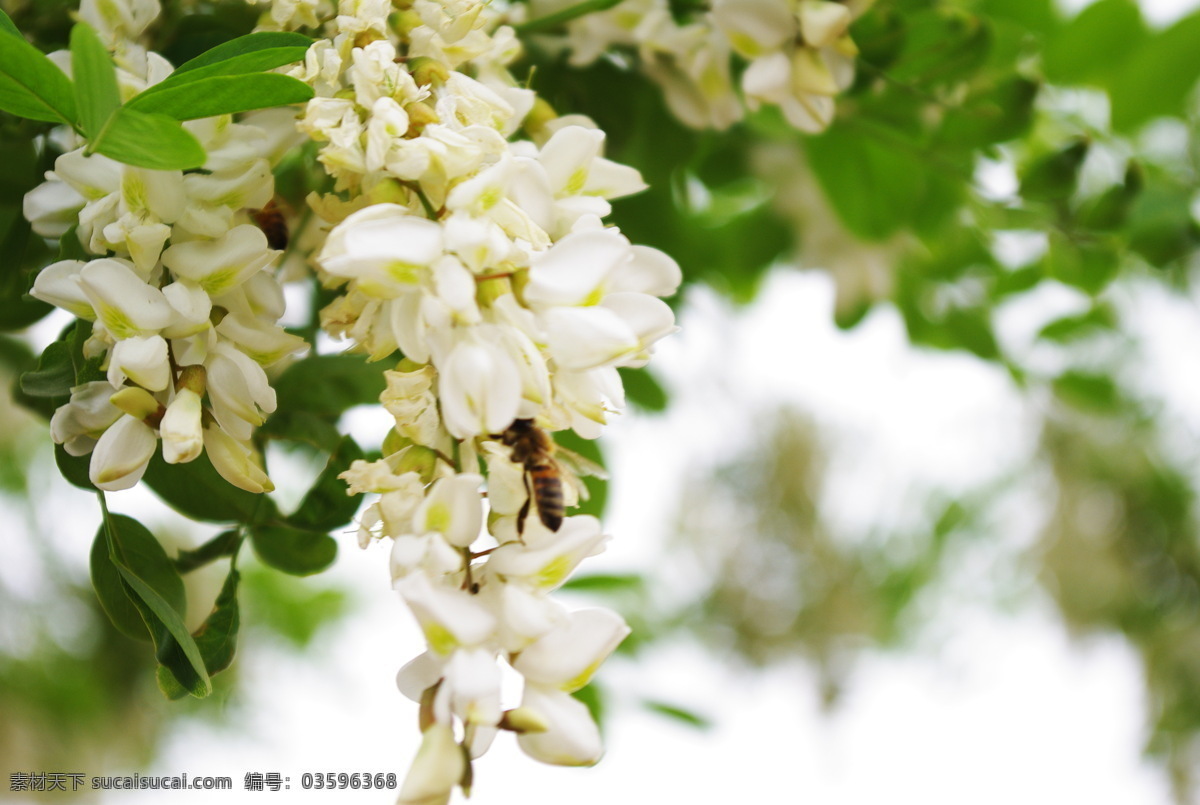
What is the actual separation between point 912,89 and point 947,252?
0.63 feet

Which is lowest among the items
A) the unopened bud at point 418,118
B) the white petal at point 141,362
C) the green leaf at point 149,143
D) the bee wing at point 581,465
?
the bee wing at point 581,465

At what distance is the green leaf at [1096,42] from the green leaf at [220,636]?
1.46ft

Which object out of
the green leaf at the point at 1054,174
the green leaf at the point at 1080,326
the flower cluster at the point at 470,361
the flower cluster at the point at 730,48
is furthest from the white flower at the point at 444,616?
the green leaf at the point at 1080,326

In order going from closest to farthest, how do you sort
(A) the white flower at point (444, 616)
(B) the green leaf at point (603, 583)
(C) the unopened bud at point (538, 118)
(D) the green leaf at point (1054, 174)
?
1. (A) the white flower at point (444, 616)
2. (C) the unopened bud at point (538, 118)
3. (D) the green leaf at point (1054, 174)
4. (B) the green leaf at point (603, 583)

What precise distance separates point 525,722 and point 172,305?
0.37ft

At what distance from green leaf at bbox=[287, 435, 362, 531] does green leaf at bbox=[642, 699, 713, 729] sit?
0.39 metres

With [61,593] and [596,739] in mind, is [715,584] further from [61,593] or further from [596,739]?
[596,739]

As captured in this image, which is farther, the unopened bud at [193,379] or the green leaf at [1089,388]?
the green leaf at [1089,388]

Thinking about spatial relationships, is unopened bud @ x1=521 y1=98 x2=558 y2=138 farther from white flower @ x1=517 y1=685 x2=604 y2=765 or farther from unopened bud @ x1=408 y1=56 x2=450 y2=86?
white flower @ x1=517 y1=685 x2=604 y2=765

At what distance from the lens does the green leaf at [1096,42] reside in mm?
431

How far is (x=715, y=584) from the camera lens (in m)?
2.70

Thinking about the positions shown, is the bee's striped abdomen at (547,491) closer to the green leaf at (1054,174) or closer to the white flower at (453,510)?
the white flower at (453,510)

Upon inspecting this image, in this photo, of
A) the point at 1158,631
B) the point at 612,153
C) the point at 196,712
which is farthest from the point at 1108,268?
the point at 1158,631

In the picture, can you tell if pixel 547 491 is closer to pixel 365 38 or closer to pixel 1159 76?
pixel 365 38
